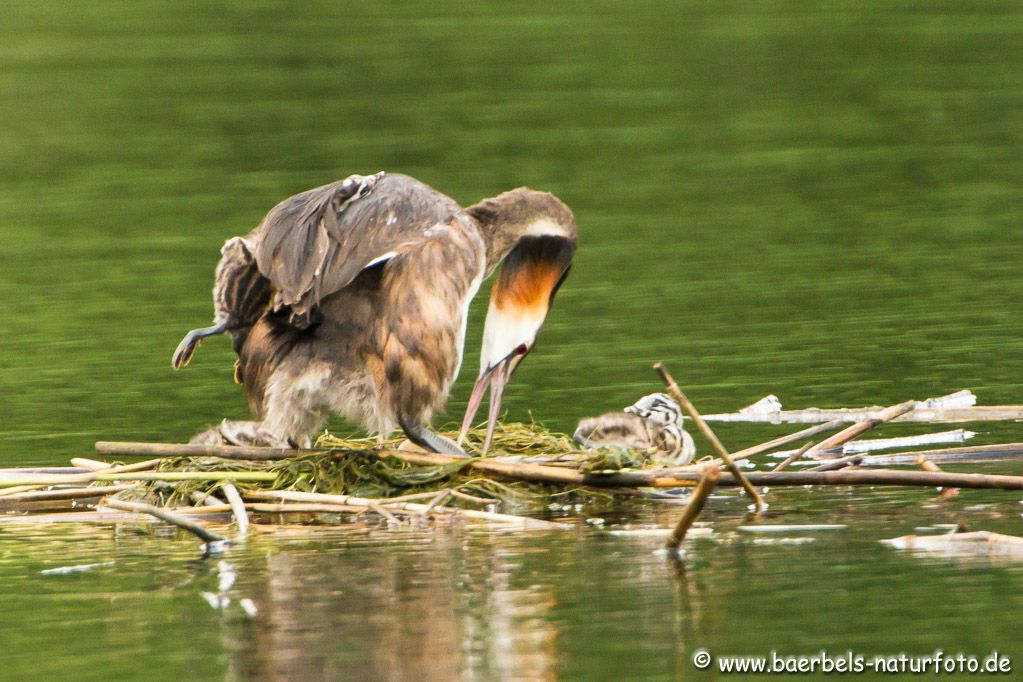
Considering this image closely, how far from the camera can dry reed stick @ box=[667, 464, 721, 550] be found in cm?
576

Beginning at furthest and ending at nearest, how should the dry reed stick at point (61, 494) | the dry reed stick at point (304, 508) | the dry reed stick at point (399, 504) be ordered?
the dry reed stick at point (61, 494) < the dry reed stick at point (304, 508) < the dry reed stick at point (399, 504)

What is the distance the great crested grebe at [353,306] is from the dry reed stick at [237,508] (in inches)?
16.6

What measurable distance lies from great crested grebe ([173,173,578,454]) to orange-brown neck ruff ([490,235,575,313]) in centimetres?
33

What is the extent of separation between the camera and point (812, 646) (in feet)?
17.2

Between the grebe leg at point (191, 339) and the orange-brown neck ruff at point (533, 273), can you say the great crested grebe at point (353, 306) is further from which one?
the orange-brown neck ruff at point (533, 273)

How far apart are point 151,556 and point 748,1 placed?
15308 mm

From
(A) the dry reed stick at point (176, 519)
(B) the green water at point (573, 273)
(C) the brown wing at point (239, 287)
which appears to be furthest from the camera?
(C) the brown wing at point (239, 287)

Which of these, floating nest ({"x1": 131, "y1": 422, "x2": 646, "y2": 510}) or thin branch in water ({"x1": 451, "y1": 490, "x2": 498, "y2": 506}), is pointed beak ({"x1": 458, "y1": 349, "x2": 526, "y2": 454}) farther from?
thin branch in water ({"x1": 451, "y1": 490, "x2": 498, "y2": 506})

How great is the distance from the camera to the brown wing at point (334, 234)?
7.46 meters

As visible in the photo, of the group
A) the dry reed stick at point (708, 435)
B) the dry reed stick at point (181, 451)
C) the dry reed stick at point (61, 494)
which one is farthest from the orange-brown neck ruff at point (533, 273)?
the dry reed stick at point (61, 494)

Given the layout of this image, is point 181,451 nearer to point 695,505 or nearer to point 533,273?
point 533,273

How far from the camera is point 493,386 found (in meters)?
8.25

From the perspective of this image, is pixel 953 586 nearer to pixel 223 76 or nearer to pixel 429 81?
pixel 429 81

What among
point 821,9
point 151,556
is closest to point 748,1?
point 821,9
